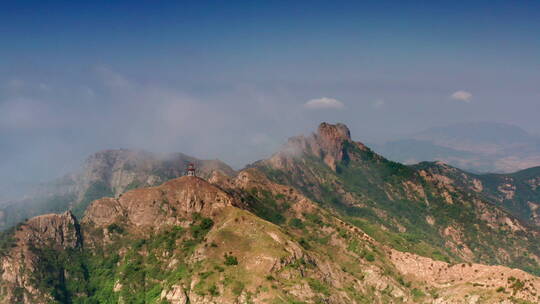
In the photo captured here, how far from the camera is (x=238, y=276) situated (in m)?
168

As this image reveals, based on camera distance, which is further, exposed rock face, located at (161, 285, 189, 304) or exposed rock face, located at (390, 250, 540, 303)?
exposed rock face, located at (161, 285, 189, 304)

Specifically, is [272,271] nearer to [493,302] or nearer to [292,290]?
[292,290]

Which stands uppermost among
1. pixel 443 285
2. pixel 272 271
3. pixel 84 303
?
pixel 272 271

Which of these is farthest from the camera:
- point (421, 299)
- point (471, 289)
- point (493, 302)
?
point (421, 299)

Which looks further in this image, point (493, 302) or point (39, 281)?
point (39, 281)

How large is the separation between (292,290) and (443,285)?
74.5 m

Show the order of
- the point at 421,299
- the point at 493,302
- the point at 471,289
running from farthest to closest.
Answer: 1. the point at 421,299
2. the point at 471,289
3. the point at 493,302

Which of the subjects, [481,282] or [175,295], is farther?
[481,282]

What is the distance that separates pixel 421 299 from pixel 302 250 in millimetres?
56921

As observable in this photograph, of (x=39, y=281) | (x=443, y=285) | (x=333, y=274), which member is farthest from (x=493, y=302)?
(x=39, y=281)

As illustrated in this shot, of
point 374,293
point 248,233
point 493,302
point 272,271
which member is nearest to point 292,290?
point 272,271

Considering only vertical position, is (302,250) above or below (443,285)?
above

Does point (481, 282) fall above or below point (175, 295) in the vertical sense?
above

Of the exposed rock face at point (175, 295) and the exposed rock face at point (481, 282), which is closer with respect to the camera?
the exposed rock face at point (481, 282)
